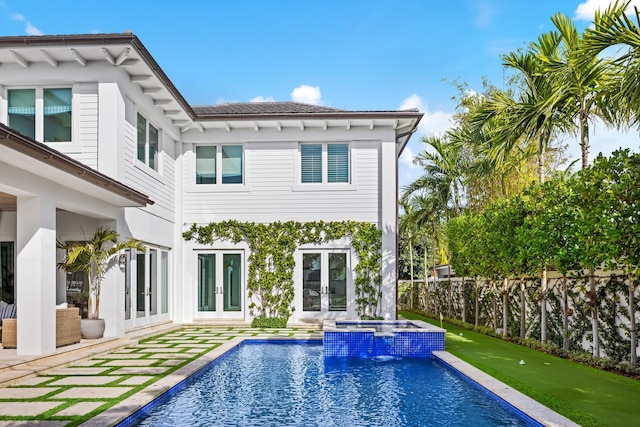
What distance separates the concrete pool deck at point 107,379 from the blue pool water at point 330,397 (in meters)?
0.25

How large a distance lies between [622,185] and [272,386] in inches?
213

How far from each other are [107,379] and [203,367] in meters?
1.75

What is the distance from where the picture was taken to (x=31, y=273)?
29.4 ft

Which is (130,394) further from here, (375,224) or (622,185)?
(375,224)

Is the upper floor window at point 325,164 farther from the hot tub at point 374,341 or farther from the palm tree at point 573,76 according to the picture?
the palm tree at point 573,76

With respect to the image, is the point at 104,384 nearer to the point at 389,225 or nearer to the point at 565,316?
the point at 565,316

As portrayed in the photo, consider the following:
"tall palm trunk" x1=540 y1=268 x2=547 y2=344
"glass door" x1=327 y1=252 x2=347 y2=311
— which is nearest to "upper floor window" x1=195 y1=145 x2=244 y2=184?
"glass door" x1=327 y1=252 x2=347 y2=311

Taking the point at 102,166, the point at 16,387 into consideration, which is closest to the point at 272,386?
the point at 16,387

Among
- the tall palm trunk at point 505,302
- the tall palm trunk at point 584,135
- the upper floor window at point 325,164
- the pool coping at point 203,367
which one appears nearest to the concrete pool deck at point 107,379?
the pool coping at point 203,367

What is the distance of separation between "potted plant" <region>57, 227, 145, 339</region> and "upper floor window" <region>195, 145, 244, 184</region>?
5459 mm

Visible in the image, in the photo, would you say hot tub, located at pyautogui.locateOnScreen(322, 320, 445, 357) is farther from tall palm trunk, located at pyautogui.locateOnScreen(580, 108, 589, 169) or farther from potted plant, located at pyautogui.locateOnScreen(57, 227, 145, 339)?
potted plant, located at pyautogui.locateOnScreen(57, 227, 145, 339)

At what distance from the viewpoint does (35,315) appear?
8.94 metres

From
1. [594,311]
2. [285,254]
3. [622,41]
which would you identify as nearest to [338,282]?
[285,254]

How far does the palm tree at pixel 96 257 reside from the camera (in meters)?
11.0
